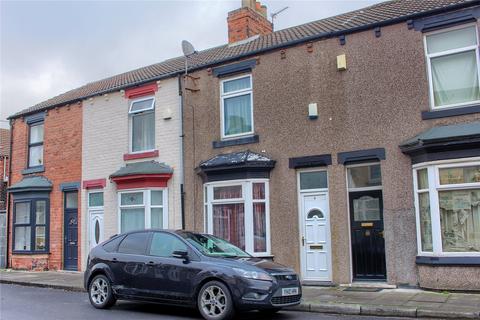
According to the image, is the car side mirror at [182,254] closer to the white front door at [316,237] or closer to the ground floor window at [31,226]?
the white front door at [316,237]

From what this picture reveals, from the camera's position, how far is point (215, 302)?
877 centimetres

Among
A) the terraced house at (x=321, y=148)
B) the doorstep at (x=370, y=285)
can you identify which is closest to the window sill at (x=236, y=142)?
the terraced house at (x=321, y=148)

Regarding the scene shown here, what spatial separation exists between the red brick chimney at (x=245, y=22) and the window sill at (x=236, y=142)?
4.50 meters

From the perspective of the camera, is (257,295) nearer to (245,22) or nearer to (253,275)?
(253,275)

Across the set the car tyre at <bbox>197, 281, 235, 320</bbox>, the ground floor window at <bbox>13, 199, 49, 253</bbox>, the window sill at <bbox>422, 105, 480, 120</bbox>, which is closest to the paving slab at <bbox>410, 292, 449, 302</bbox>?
the window sill at <bbox>422, 105, 480, 120</bbox>

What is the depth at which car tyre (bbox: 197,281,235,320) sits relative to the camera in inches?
337

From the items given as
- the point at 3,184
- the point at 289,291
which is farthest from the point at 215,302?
the point at 3,184

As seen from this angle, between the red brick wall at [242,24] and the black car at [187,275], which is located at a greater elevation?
the red brick wall at [242,24]

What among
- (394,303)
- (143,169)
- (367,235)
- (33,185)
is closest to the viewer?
(394,303)

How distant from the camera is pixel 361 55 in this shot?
41.7 feet

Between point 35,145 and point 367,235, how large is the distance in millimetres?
13456

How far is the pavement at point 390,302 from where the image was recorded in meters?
9.00

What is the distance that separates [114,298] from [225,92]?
704cm

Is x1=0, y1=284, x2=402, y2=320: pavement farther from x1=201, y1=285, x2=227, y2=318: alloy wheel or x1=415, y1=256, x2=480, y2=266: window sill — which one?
x1=415, y1=256, x2=480, y2=266: window sill
